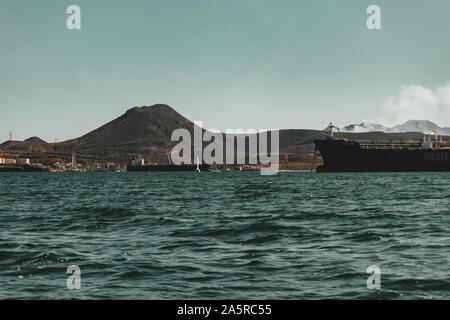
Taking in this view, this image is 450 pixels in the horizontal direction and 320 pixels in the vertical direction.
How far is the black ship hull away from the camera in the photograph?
14325cm

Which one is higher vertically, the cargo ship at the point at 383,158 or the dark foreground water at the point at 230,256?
the cargo ship at the point at 383,158

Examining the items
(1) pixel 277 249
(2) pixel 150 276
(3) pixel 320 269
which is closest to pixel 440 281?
(3) pixel 320 269

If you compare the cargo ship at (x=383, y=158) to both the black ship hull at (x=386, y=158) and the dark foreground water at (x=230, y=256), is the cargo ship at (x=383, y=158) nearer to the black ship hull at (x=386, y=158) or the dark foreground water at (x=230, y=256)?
the black ship hull at (x=386, y=158)

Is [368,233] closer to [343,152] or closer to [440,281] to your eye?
[440,281]

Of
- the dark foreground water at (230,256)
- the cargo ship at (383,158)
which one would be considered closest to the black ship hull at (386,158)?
the cargo ship at (383,158)

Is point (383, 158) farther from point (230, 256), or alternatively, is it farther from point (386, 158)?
point (230, 256)

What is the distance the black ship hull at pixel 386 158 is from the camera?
143 meters

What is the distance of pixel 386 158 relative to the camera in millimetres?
143500

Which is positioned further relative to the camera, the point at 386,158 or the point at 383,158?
the point at 383,158

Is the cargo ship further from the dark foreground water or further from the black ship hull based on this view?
the dark foreground water

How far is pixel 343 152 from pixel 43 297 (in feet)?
464

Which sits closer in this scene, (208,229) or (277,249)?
(277,249)

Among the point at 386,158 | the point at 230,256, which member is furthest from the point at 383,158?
the point at 230,256
